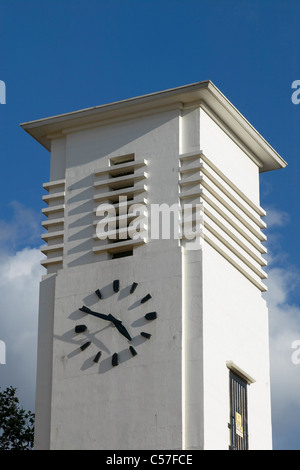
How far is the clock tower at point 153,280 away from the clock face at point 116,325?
1.4 inches

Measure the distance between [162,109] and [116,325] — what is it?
20.7 ft

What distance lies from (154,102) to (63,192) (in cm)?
350

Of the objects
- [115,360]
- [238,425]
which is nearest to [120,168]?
[115,360]

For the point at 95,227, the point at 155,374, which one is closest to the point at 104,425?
the point at 155,374

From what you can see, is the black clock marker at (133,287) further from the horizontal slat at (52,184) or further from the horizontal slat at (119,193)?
the horizontal slat at (52,184)

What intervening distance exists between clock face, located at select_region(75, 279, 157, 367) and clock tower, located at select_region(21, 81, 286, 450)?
0.04 metres

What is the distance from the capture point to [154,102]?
4219cm

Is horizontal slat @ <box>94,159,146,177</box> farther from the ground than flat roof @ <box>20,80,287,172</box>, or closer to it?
closer to it

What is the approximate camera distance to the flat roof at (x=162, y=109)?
1646 inches

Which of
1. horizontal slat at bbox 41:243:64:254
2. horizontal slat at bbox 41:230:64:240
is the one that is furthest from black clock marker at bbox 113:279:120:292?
horizontal slat at bbox 41:230:64:240

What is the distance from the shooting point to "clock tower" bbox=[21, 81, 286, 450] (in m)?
39.0

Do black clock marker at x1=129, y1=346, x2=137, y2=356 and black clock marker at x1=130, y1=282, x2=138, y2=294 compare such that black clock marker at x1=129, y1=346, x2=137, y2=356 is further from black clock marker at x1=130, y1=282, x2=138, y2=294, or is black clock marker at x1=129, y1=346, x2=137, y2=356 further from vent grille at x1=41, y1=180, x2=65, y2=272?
vent grille at x1=41, y1=180, x2=65, y2=272
